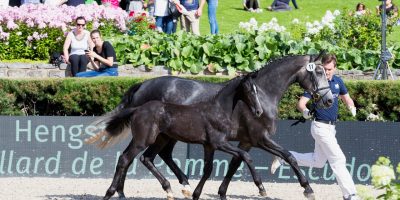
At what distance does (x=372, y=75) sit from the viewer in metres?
16.6

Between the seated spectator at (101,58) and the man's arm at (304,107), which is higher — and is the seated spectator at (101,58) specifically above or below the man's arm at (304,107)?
below

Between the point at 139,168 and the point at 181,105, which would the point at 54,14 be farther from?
the point at 181,105

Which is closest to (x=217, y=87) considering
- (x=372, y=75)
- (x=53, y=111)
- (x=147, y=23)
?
(x=53, y=111)

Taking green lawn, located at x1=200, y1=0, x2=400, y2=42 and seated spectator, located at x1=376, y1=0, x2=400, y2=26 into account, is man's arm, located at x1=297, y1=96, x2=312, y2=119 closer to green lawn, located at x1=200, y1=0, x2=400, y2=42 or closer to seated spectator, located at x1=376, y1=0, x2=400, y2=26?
seated spectator, located at x1=376, y1=0, x2=400, y2=26

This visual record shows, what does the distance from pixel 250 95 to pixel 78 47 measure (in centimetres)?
604

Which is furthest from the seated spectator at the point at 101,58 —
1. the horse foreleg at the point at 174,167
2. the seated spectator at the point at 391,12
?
the seated spectator at the point at 391,12

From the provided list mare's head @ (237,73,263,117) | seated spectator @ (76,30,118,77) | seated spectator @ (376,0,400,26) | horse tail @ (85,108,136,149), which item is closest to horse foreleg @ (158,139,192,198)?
horse tail @ (85,108,136,149)

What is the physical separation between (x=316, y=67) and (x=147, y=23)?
9.59 meters

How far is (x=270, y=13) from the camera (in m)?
26.2

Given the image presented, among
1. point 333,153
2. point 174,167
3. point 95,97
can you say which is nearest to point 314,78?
point 333,153

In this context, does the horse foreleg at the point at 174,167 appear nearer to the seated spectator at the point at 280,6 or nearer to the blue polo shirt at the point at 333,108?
the blue polo shirt at the point at 333,108

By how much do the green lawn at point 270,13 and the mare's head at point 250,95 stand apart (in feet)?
41.1

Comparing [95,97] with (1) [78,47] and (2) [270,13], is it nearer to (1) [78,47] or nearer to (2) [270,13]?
(1) [78,47]

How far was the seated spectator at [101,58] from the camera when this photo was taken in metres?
14.8
